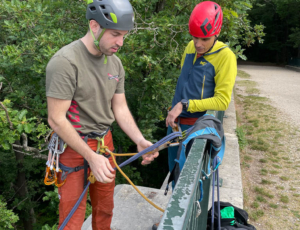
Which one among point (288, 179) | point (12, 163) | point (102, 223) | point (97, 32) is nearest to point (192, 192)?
point (97, 32)

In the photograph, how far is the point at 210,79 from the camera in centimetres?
260

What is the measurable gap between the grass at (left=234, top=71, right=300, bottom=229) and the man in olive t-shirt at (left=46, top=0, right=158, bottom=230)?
9.48 feet

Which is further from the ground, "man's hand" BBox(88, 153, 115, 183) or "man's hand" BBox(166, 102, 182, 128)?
"man's hand" BBox(166, 102, 182, 128)

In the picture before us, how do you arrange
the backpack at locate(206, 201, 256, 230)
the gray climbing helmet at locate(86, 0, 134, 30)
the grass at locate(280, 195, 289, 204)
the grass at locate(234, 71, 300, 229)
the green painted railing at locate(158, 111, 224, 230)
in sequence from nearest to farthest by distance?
the green painted railing at locate(158, 111, 224, 230) → the gray climbing helmet at locate(86, 0, 134, 30) → the backpack at locate(206, 201, 256, 230) → the grass at locate(234, 71, 300, 229) → the grass at locate(280, 195, 289, 204)

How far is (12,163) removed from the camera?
10.2 m

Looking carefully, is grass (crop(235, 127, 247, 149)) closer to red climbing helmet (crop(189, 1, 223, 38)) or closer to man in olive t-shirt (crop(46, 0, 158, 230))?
red climbing helmet (crop(189, 1, 223, 38))

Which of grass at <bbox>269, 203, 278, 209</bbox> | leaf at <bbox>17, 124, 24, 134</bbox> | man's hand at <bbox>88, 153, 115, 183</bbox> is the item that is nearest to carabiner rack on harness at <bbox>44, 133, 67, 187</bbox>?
man's hand at <bbox>88, 153, 115, 183</bbox>

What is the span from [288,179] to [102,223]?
4023 mm

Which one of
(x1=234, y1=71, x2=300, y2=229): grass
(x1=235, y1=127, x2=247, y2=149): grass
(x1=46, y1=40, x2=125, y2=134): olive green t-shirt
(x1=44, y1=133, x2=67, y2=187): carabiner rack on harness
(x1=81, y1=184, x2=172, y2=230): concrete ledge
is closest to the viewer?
(x1=46, y1=40, x2=125, y2=134): olive green t-shirt

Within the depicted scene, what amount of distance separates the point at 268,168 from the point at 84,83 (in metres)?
4.82

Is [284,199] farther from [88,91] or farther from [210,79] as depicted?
[88,91]

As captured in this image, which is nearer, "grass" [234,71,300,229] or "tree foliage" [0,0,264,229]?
"grass" [234,71,300,229]

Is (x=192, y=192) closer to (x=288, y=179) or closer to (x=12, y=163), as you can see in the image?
(x=288, y=179)

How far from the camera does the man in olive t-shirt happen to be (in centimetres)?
187
